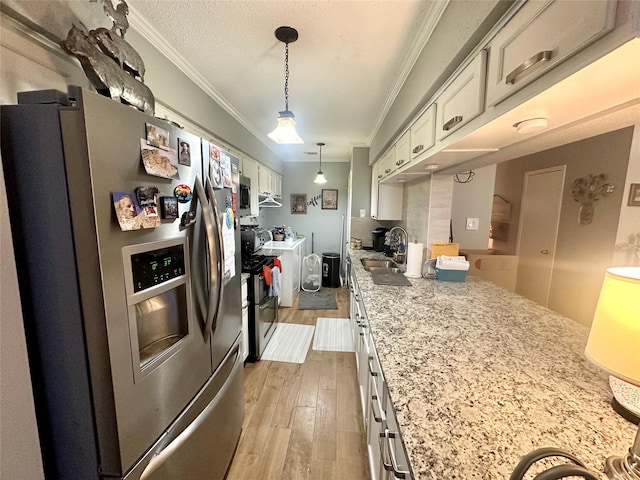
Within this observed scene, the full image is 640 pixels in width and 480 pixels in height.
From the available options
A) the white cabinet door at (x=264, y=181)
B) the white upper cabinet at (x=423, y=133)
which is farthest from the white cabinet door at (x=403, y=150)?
the white cabinet door at (x=264, y=181)

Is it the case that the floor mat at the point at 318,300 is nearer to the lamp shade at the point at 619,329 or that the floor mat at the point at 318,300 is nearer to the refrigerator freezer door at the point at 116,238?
the refrigerator freezer door at the point at 116,238

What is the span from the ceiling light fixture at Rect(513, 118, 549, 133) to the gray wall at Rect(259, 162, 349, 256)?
4501 mm

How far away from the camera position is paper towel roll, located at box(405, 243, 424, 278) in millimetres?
2134

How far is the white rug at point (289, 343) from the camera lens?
8.48ft

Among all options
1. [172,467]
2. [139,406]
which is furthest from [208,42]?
[172,467]

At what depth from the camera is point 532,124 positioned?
895 mm

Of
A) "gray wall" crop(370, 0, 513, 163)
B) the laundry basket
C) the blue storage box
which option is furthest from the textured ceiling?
the laundry basket

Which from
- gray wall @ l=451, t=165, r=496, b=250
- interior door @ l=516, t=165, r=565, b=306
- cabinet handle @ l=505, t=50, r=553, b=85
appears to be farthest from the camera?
interior door @ l=516, t=165, r=565, b=306

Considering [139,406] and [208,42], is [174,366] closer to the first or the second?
[139,406]

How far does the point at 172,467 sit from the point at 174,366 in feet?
1.18

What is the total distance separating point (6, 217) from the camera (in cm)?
67

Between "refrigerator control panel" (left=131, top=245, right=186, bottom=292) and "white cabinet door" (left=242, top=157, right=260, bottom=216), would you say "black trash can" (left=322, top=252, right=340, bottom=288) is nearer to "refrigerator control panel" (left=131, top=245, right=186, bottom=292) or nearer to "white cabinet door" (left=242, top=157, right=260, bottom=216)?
"white cabinet door" (left=242, top=157, right=260, bottom=216)

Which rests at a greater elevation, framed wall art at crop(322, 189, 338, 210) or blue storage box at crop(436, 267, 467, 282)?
framed wall art at crop(322, 189, 338, 210)

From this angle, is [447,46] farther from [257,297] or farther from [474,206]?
[257,297]
